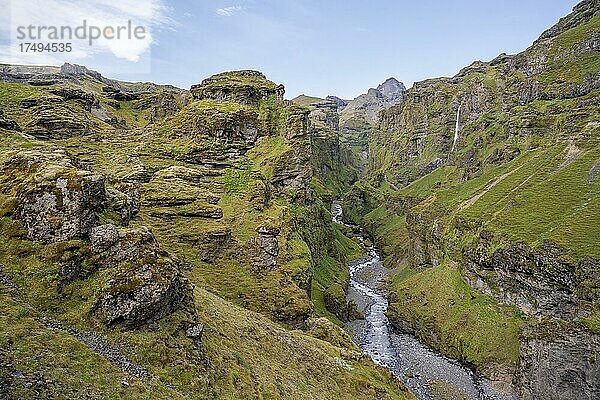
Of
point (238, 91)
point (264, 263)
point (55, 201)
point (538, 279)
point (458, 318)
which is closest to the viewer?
point (55, 201)

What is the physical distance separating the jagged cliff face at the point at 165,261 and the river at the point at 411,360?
373 inches

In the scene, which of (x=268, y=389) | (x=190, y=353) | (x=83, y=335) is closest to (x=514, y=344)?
(x=268, y=389)

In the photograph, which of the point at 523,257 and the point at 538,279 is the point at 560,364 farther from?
the point at 523,257

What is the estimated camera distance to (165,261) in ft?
103

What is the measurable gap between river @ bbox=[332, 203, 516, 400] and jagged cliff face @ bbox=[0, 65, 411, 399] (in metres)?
9.46

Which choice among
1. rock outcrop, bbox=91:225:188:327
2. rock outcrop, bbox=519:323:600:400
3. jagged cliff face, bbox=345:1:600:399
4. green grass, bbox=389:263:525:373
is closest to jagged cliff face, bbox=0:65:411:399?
rock outcrop, bbox=91:225:188:327

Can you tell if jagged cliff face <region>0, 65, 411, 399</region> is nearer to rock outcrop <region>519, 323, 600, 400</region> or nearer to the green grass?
the green grass

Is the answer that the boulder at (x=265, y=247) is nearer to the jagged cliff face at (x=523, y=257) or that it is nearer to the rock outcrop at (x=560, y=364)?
the jagged cliff face at (x=523, y=257)

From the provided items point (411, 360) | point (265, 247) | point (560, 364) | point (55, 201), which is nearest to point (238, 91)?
point (265, 247)

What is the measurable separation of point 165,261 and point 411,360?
61.4 metres

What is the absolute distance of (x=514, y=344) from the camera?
75562 millimetres

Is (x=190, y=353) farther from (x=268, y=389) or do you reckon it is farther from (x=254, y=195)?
(x=254, y=195)

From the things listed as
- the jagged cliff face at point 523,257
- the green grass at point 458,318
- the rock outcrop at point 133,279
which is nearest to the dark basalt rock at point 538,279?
the jagged cliff face at point 523,257

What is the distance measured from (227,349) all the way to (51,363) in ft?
49.8
